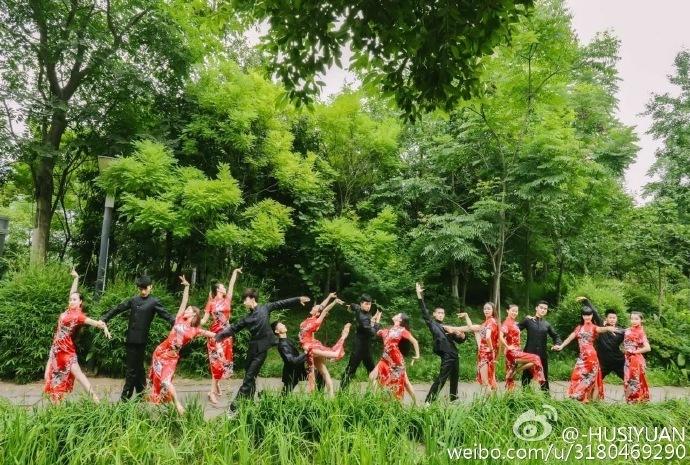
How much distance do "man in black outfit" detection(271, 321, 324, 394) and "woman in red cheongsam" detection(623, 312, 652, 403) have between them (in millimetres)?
5162

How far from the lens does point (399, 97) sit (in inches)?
169

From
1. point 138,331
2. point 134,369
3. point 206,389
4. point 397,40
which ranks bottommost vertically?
point 206,389

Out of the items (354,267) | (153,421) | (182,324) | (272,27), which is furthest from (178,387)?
(272,27)

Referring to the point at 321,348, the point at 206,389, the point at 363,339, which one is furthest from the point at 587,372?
the point at 206,389

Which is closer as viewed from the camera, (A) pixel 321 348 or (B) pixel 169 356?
(B) pixel 169 356

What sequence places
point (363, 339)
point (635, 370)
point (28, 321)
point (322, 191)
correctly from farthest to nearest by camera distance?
point (322, 191) < point (28, 321) < point (363, 339) < point (635, 370)

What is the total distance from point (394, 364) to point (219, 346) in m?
3.16

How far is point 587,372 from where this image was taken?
737 centimetres

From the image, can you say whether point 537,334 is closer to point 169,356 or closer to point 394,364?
point 394,364

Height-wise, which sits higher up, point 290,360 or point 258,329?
point 258,329

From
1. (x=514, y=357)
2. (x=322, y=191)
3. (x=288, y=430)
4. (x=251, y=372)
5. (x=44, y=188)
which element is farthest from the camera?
(x=44, y=188)

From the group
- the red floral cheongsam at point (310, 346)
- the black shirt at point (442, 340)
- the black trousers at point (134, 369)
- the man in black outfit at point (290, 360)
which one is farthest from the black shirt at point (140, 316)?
the black shirt at point (442, 340)

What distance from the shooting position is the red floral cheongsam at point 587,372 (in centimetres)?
735

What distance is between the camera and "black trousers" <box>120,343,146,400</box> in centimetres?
662
